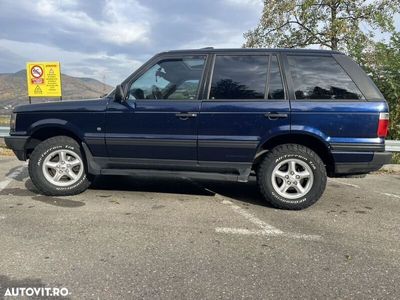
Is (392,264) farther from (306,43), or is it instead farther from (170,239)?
(306,43)

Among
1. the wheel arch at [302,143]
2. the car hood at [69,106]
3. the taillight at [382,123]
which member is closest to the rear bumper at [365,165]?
the wheel arch at [302,143]

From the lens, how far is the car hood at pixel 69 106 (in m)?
5.04

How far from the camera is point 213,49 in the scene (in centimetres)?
500

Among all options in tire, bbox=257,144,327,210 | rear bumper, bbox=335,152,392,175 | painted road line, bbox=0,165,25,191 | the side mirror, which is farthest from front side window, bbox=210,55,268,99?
painted road line, bbox=0,165,25,191

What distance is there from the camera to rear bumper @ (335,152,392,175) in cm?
460

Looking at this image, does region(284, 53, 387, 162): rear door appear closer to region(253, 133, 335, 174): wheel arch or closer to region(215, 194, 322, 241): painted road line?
region(253, 133, 335, 174): wheel arch

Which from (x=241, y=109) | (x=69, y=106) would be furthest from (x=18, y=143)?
(x=241, y=109)

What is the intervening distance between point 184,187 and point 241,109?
1.83 m

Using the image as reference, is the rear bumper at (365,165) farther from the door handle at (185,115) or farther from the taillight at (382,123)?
the door handle at (185,115)

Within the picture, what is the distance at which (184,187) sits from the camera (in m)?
5.99

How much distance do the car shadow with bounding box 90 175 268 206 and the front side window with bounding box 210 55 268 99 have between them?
147 cm

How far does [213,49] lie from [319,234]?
8.55 feet

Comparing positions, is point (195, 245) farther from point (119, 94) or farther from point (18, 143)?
point (18, 143)

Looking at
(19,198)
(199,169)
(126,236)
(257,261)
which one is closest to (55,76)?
(19,198)
